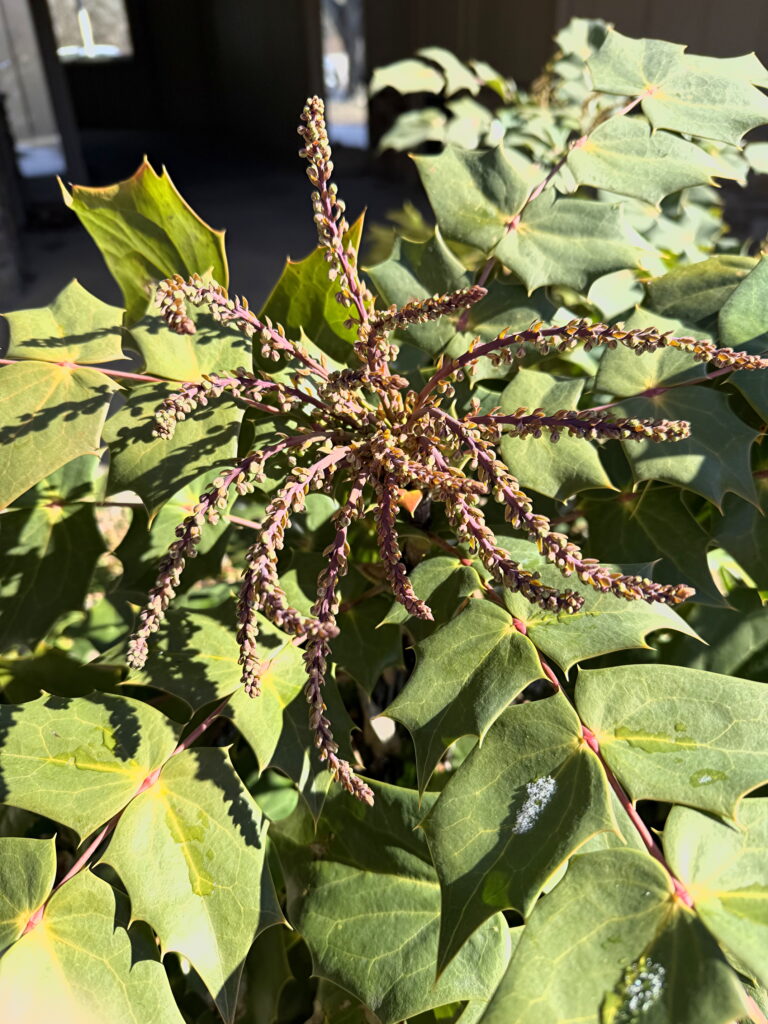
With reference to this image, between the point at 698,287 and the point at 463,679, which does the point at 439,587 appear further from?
the point at 698,287

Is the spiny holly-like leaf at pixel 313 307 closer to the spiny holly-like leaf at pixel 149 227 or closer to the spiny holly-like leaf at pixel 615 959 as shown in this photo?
the spiny holly-like leaf at pixel 149 227

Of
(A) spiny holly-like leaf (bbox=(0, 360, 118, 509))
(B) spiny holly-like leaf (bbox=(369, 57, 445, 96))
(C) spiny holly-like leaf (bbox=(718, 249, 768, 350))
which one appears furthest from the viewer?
(B) spiny holly-like leaf (bbox=(369, 57, 445, 96))

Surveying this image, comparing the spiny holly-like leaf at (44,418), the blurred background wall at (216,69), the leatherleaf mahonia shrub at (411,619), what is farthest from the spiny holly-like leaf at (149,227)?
the blurred background wall at (216,69)

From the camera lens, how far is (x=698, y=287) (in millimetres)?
940

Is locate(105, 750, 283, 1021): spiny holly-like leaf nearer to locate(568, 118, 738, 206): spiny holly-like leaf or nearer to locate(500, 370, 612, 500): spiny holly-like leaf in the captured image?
locate(500, 370, 612, 500): spiny holly-like leaf

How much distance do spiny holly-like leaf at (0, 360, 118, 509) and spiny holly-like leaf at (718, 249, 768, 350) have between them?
592 millimetres

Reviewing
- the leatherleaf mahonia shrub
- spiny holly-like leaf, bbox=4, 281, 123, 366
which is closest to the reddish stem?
the leatherleaf mahonia shrub

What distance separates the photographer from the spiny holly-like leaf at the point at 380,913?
71 centimetres

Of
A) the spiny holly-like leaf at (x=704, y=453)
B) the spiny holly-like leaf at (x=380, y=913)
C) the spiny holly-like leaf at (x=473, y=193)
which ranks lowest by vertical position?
the spiny holly-like leaf at (x=380, y=913)

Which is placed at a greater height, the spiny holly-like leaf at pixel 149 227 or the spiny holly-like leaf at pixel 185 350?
the spiny holly-like leaf at pixel 149 227

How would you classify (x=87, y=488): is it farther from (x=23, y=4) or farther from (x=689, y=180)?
(x=23, y=4)

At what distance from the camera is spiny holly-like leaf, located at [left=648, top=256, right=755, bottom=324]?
93 centimetres

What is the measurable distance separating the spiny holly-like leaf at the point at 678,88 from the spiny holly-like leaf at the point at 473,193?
16cm

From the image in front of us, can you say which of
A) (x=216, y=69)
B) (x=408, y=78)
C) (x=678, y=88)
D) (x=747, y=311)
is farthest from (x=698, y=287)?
(x=216, y=69)
